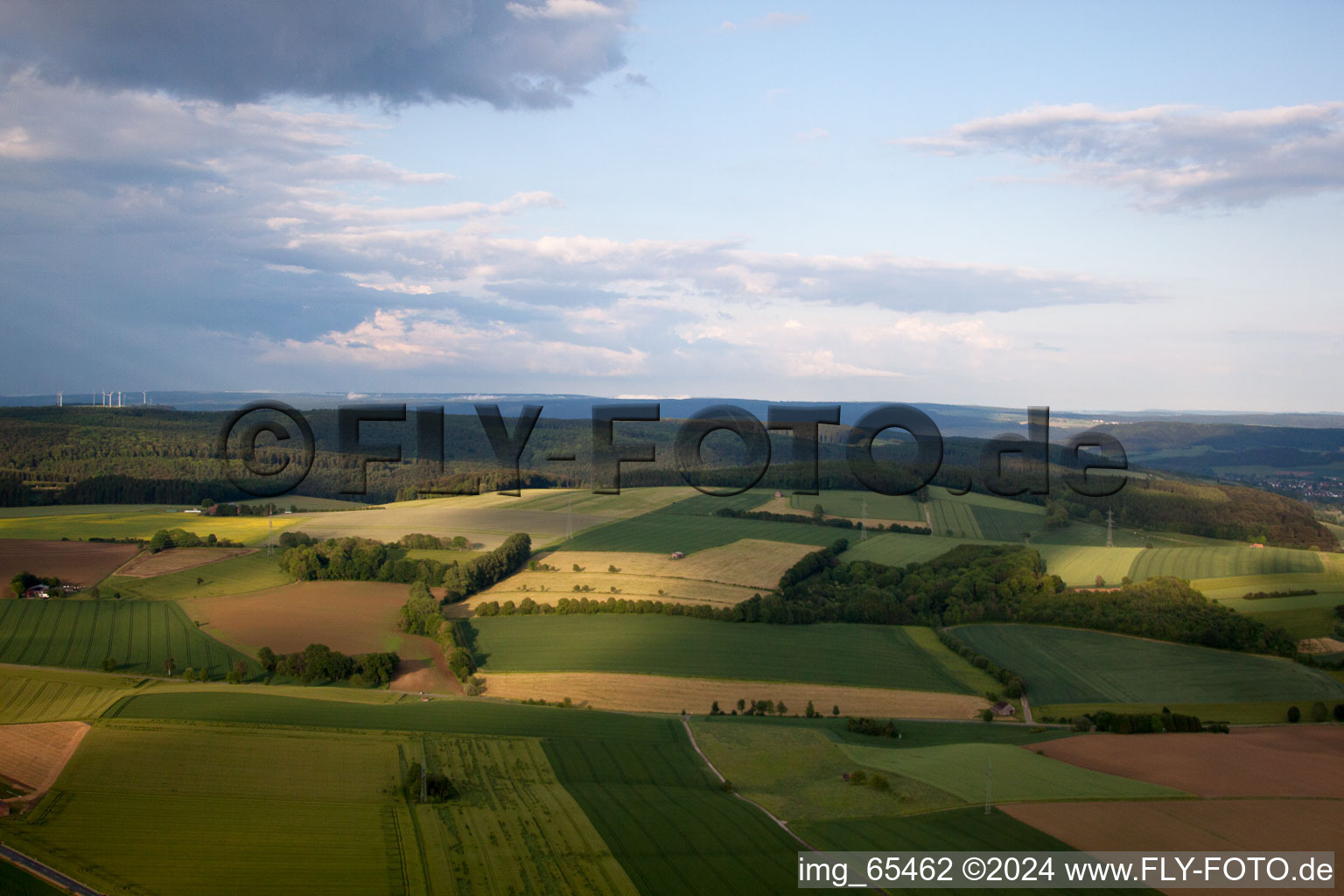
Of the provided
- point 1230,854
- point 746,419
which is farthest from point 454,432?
point 1230,854

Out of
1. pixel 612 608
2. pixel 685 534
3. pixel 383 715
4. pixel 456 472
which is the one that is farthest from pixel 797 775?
pixel 456 472

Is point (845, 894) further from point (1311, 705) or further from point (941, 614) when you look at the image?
point (941, 614)

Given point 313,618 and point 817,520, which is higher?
point 817,520

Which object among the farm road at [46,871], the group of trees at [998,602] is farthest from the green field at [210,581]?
the farm road at [46,871]

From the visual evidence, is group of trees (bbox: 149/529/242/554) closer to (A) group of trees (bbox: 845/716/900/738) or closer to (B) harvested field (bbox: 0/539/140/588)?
Result: (B) harvested field (bbox: 0/539/140/588)

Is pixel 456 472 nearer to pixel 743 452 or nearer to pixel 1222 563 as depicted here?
pixel 743 452

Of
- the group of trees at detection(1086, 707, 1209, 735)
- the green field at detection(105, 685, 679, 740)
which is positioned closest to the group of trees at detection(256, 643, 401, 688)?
the green field at detection(105, 685, 679, 740)
